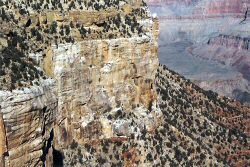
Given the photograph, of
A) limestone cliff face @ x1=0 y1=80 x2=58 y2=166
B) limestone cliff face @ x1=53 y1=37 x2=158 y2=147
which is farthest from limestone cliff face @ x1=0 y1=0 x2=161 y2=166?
limestone cliff face @ x1=0 y1=80 x2=58 y2=166

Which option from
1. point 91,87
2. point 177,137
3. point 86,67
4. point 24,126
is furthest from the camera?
point 177,137

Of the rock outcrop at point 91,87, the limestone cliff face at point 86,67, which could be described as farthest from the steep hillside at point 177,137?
the limestone cliff face at point 86,67

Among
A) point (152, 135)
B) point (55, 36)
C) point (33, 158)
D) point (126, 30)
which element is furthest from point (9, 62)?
point (152, 135)

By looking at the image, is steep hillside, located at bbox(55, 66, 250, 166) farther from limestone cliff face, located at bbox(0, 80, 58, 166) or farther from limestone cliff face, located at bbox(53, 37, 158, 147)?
limestone cliff face, located at bbox(0, 80, 58, 166)

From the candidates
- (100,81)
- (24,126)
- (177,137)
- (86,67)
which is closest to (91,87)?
(100,81)

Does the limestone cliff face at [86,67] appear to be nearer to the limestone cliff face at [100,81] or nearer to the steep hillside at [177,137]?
the limestone cliff face at [100,81]

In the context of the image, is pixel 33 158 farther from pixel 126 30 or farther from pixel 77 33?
pixel 126 30

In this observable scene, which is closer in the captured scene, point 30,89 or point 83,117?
point 30,89

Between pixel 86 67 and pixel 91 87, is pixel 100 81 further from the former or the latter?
pixel 86 67

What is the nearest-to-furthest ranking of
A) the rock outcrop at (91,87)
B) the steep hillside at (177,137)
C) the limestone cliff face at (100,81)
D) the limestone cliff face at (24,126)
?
the limestone cliff face at (24,126), the rock outcrop at (91,87), the limestone cliff face at (100,81), the steep hillside at (177,137)
